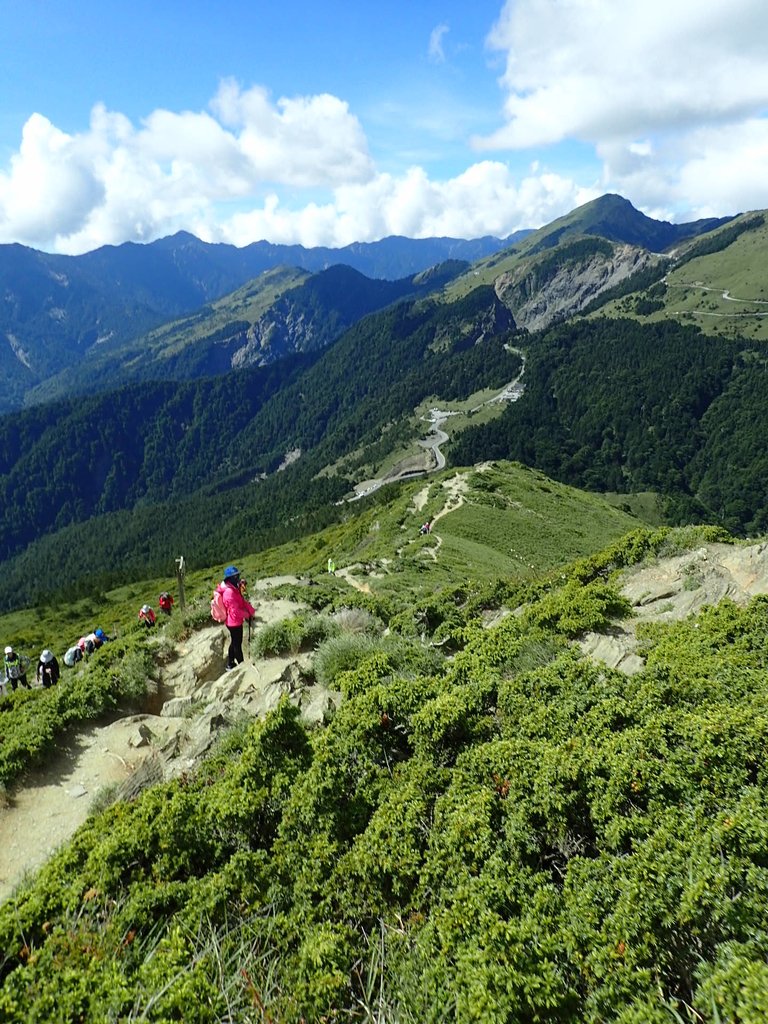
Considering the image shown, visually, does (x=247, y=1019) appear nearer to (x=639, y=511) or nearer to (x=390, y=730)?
(x=390, y=730)

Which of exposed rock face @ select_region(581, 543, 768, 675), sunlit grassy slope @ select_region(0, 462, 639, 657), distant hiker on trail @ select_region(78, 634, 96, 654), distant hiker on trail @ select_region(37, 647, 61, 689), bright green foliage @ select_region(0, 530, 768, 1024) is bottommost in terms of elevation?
sunlit grassy slope @ select_region(0, 462, 639, 657)

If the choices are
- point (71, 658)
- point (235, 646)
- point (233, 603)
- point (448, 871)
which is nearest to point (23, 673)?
point (71, 658)

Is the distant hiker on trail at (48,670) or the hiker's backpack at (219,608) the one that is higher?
the hiker's backpack at (219,608)

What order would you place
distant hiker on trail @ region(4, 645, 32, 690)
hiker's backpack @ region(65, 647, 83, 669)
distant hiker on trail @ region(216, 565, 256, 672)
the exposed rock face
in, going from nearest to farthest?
the exposed rock face < distant hiker on trail @ region(216, 565, 256, 672) < hiker's backpack @ region(65, 647, 83, 669) < distant hiker on trail @ region(4, 645, 32, 690)

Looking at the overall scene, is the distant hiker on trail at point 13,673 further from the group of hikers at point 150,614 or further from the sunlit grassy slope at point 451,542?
the sunlit grassy slope at point 451,542

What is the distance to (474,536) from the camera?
5078 cm

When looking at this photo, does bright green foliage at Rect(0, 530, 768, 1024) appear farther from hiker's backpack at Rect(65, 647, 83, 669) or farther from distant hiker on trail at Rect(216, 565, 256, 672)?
hiker's backpack at Rect(65, 647, 83, 669)

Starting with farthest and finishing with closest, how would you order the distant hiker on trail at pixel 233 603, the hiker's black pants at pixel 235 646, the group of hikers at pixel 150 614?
the group of hikers at pixel 150 614 < the hiker's black pants at pixel 235 646 < the distant hiker on trail at pixel 233 603

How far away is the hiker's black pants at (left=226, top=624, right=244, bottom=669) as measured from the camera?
608 inches

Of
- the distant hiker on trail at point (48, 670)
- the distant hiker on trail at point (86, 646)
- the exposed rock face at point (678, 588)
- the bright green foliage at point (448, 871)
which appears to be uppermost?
the bright green foliage at point (448, 871)

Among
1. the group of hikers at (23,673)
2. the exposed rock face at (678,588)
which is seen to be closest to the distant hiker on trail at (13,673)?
the group of hikers at (23,673)

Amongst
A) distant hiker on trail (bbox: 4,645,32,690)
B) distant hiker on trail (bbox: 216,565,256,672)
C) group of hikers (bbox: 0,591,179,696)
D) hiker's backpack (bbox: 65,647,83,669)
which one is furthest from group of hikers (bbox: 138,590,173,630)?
distant hiker on trail (bbox: 216,565,256,672)

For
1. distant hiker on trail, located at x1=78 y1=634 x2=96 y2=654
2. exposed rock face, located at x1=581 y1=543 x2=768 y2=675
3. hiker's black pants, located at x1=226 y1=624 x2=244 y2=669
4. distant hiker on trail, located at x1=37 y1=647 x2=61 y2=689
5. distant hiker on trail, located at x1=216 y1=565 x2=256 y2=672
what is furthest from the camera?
A: distant hiker on trail, located at x1=78 y1=634 x2=96 y2=654

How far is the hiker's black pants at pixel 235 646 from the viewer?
15.5 m
